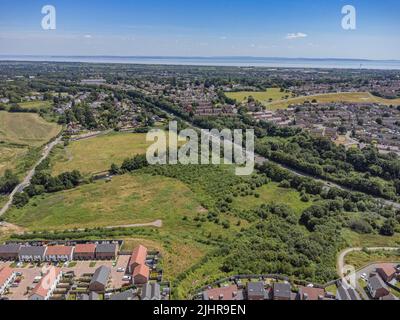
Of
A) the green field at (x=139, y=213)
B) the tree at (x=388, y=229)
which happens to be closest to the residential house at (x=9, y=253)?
the green field at (x=139, y=213)

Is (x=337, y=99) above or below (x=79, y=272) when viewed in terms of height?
above

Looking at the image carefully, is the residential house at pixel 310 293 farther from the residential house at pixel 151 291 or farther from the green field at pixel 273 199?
the green field at pixel 273 199

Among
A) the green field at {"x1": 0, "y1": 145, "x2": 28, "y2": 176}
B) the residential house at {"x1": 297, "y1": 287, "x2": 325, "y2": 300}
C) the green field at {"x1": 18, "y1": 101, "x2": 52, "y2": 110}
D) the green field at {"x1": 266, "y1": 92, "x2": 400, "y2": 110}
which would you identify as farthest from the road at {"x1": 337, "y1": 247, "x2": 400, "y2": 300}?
the green field at {"x1": 18, "y1": 101, "x2": 52, "y2": 110}

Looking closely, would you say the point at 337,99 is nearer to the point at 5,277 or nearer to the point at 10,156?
the point at 10,156

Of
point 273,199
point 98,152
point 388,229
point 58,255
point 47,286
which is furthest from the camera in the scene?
point 98,152

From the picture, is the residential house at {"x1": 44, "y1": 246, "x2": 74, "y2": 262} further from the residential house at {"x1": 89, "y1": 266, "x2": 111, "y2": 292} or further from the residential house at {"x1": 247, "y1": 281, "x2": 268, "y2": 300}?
the residential house at {"x1": 247, "y1": 281, "x2": 268, "y2": 300}

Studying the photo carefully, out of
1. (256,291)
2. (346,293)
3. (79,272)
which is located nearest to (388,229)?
(346,293)
